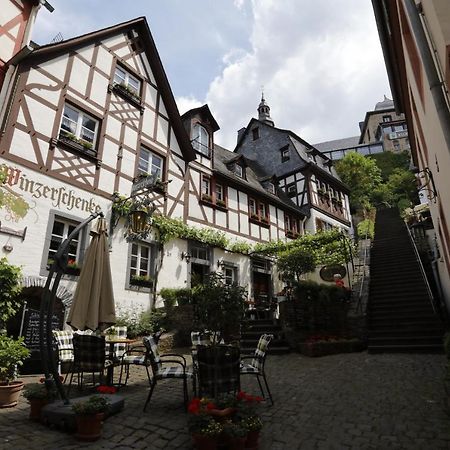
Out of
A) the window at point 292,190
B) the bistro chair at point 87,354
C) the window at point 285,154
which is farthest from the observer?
the window at point 285,154

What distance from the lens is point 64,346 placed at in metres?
6.16

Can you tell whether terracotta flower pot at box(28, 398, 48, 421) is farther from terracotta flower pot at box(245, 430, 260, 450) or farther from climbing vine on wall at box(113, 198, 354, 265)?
climbing vine on wall at box(113, 198, 354, 265)

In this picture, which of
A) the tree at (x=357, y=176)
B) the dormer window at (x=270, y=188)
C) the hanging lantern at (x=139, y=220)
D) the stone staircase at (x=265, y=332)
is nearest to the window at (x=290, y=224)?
the dormer window at (x=270, y=188)

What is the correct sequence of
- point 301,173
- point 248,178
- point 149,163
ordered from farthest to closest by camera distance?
point 301,173, point 248,178, point 149,163

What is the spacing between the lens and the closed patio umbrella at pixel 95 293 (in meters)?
5.01

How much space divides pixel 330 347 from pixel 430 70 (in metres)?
7.35

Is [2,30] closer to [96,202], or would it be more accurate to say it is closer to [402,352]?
[96,202]

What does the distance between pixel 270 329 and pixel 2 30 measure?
39.3 feet

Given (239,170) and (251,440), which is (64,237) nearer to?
(251,440)

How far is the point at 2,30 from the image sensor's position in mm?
9195

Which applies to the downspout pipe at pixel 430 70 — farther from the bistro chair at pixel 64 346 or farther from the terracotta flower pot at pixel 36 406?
the bistro chair at pixel 64 346

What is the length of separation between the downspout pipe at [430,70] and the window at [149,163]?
30.3 feet

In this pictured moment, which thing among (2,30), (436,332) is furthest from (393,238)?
(2,30)

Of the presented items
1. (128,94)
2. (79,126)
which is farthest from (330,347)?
(128,94)
